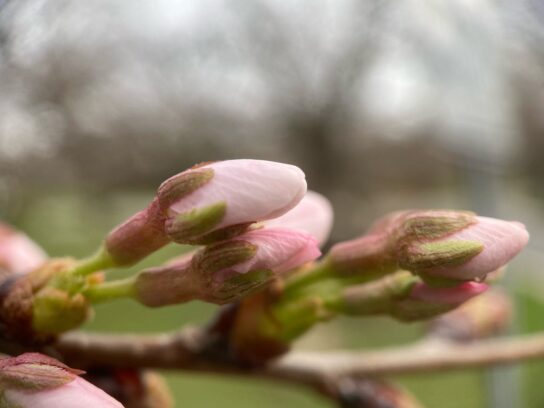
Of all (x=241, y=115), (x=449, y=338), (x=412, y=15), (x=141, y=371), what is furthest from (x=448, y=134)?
(x=141, y=371)

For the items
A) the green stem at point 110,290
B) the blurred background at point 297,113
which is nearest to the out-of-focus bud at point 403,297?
the green stem at point 110,290

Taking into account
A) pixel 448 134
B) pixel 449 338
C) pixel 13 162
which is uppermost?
pixel 13 162

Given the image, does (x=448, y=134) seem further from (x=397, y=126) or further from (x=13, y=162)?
(x=13, y=162)

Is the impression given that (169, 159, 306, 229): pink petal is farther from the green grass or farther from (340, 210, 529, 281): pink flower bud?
the green grass

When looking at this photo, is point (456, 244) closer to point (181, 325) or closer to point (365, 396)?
point (365, 396)

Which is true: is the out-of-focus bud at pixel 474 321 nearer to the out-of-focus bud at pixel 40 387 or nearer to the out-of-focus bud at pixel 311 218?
the out-of-focus bud at pixel 311 218

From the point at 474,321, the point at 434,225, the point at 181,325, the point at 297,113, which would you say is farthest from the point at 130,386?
the point at 297,113
